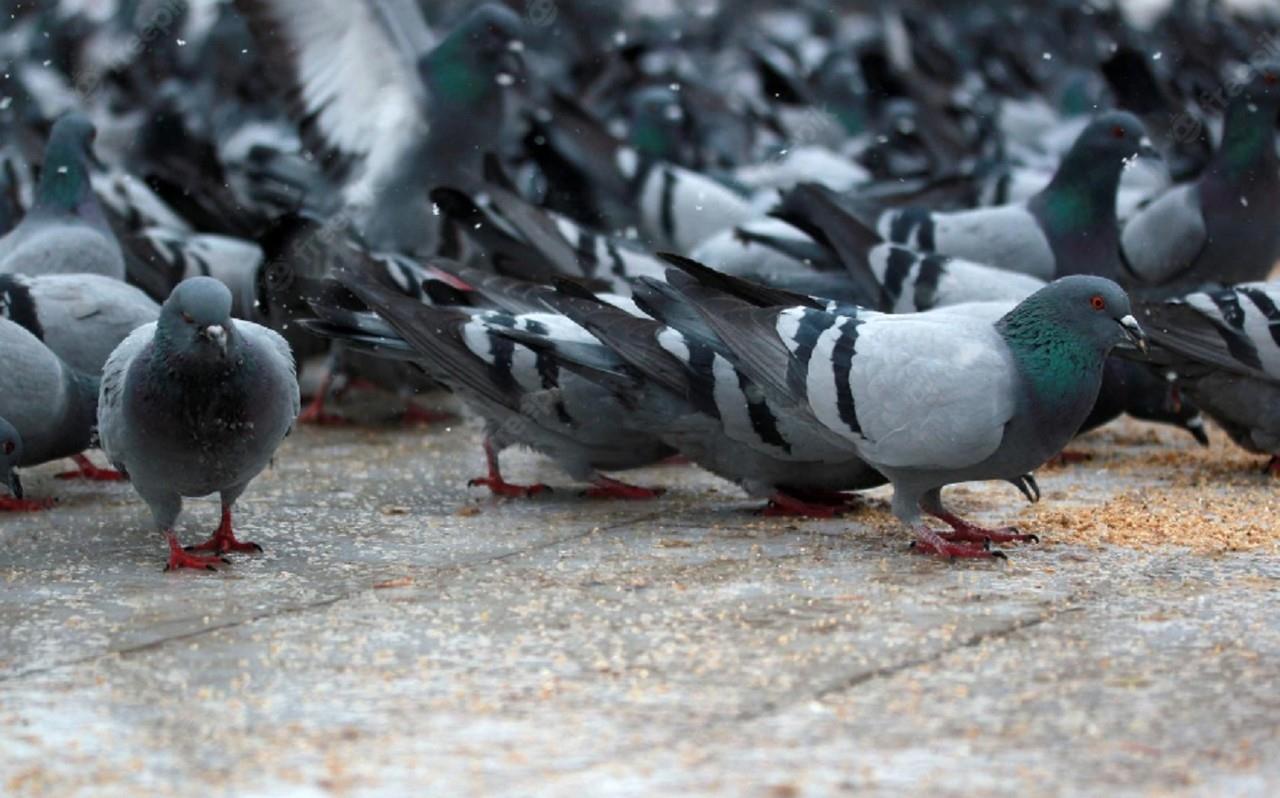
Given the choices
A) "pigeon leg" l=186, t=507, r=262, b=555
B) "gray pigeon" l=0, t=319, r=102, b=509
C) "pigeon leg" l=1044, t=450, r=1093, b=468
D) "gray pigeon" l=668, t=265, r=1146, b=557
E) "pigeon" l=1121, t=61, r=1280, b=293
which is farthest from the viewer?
"pigeon" l=1121, t=61, r=1280, b=293

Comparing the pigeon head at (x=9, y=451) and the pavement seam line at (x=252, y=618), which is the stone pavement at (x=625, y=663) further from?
the pigeon head at (x=9, y=451)

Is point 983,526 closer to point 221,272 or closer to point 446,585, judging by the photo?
point 446,585

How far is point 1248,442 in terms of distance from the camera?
23.9ft

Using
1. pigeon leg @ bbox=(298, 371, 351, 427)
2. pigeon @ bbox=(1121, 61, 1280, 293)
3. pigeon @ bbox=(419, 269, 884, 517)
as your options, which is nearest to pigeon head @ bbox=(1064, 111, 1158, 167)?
pigeon @ bbox=(1121, 61, 1280, 293)

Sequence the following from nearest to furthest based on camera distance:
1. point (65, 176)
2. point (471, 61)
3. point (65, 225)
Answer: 1. point (65, 225)
2. point (65, 176)
3. point (471, 61)

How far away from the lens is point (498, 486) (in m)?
7.11

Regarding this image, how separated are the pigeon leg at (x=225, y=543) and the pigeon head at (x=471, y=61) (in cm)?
497

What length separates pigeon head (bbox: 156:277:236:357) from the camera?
17.2ft

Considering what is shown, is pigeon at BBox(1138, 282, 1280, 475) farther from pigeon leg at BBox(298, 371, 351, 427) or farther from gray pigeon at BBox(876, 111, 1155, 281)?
pigeon leg at BBox(298, 371, 351, 427)

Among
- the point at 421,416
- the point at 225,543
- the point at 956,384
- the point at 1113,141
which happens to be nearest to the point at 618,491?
the point at 225,543

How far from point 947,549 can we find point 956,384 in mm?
508

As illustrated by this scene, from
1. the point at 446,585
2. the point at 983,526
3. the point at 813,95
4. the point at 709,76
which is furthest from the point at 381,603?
the point at 709,76

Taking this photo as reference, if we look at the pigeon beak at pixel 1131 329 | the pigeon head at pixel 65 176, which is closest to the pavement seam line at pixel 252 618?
the pigeon beak at pixel 1131 329

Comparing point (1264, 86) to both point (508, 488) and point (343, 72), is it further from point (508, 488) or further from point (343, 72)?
point (508, 488)
